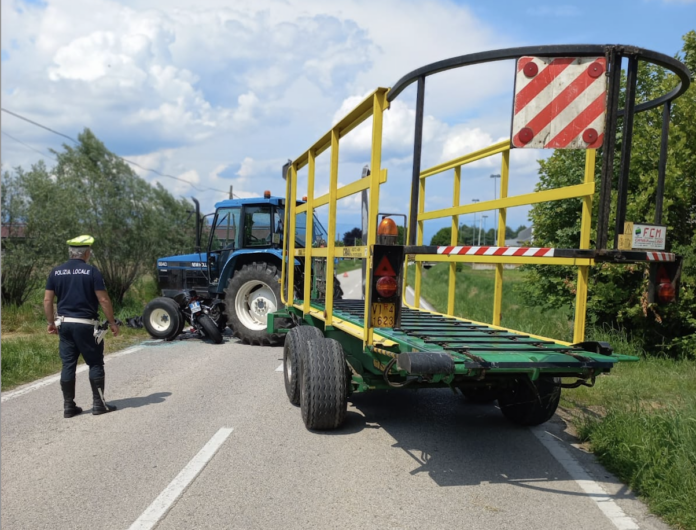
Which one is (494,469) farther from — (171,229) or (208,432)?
(171,229)

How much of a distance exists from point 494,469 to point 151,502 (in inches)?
96.4

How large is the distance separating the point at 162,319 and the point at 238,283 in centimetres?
172

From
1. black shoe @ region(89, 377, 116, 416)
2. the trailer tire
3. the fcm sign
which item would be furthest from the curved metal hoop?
the trailer tire

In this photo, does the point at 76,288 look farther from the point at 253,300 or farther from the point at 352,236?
the point at 253,300

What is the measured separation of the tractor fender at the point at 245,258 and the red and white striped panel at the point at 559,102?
6.73m

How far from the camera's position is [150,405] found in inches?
248

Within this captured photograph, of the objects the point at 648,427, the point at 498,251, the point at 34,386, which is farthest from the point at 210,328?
the point at 648,427

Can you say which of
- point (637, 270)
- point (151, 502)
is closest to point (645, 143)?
point (637, 270)

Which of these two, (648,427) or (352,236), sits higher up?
(352,236)

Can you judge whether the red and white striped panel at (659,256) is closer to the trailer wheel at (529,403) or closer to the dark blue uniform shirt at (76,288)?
the trailer wheel at (529,403)

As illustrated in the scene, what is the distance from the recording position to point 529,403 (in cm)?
549

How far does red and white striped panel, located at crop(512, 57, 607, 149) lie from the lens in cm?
427

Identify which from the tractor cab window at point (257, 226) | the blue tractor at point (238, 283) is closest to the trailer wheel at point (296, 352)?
the blue tractor at point (238, 283)

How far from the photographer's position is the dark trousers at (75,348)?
595 cm
